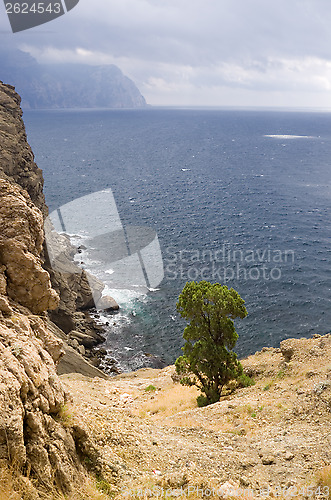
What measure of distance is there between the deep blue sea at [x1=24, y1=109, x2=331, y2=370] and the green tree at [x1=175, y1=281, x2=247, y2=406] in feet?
79.2

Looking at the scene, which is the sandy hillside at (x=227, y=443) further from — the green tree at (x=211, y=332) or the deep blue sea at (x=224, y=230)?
the deep blue sea at (x=224, y=230)

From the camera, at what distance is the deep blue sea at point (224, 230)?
58.4 m

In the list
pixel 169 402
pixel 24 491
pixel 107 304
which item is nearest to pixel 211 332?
pixel 169 402

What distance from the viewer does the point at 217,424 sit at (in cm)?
2189

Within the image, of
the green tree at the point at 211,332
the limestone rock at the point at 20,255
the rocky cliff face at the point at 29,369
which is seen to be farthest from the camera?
the green tree at the point at 211,332

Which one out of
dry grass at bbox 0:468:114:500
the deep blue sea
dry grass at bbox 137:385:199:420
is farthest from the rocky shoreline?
the deep blue sea

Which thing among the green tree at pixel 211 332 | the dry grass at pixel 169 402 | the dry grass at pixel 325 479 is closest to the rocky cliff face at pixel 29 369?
the dry grass at pixel 325 479

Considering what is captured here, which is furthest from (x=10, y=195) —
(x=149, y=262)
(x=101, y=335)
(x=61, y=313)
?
(x=149, y=262)

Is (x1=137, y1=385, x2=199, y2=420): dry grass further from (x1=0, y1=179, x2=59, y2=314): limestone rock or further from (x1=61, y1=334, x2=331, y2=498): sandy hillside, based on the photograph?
(x1=0, y1=179, x2=59, y2=314): limestone rock

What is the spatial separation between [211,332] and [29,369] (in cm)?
1982

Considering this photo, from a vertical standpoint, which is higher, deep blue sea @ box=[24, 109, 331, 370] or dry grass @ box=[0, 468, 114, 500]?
dry grass @ box=[0, 468, 114, 500]

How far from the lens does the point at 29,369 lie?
11.3 m

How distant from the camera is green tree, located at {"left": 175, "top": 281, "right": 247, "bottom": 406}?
28297 millimetres

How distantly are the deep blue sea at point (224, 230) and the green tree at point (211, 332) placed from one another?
24.1 meters
